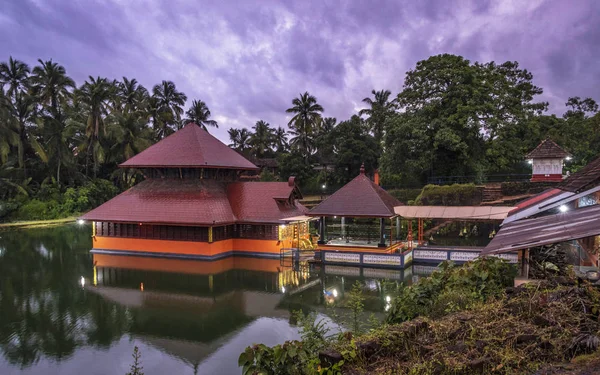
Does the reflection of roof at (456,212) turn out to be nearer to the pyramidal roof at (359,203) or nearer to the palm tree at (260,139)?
the pyramidal roof at (359,203)

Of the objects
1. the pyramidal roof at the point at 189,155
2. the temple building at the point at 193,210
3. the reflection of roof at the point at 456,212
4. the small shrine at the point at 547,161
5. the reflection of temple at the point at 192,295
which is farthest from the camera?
the small shrine at the point at 547,161

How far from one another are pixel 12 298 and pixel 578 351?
51.7ft

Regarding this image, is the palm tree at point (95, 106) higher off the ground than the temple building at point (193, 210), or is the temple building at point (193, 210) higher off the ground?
the palm tree at point (95, 106)

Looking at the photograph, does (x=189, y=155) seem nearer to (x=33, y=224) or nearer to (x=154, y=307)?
(x=154, y=307)

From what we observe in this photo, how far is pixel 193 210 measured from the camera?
19.8m

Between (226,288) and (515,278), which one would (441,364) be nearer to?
(515,278)

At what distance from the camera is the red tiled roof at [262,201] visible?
20.2 meters

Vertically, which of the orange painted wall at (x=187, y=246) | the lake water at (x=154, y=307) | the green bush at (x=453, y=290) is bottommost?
the lake water at (x=154, y=307)

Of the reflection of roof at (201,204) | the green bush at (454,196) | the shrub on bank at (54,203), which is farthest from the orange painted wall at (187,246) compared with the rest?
the shrub on bank at (54,203)

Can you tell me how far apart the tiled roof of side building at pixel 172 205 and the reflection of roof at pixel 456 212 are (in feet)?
28.1

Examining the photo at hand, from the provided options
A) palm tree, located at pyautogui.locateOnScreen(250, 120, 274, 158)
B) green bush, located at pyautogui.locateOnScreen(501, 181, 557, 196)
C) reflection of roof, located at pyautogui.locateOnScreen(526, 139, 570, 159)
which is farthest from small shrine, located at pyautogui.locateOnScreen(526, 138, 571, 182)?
palm tree, located at pyautogui.locateOnScreen(250, 120, 274, 158)

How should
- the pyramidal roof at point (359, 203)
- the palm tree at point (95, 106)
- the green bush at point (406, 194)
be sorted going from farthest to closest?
the palm tree at point (95, 106) → the green bush at point (406, 194) → the pyramidal roof at point (359, 203)

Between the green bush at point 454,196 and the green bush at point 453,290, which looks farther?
the green bush at point 454,196

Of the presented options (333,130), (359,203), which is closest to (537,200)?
(359,203)
